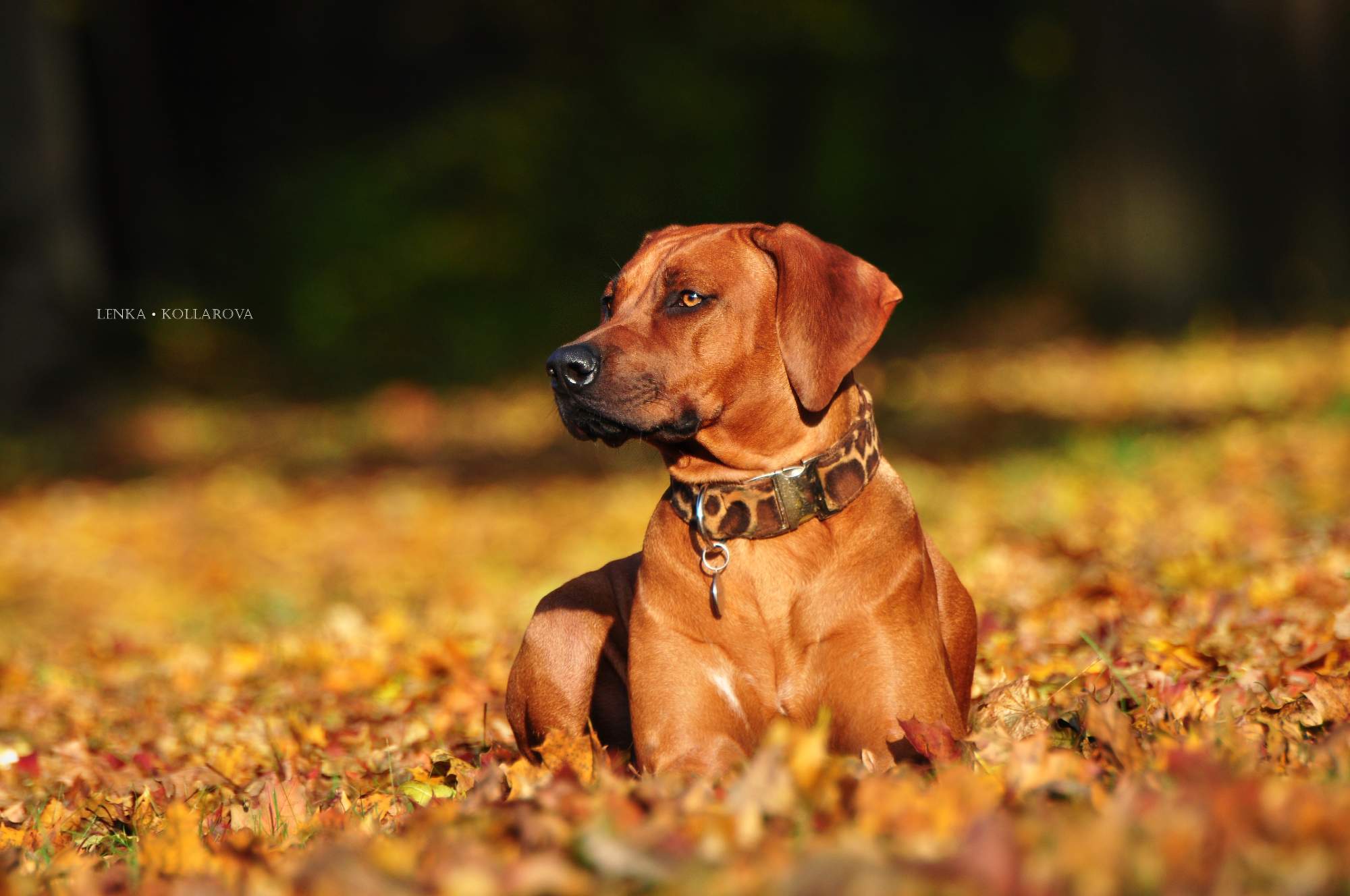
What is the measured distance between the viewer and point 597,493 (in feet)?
39.6

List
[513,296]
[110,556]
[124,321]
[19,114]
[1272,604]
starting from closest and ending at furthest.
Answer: [1272,604], [110,556], [19,114], [124,321], [513,296]

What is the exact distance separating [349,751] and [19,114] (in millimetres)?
13682

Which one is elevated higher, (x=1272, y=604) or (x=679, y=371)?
(x=679, y=371)

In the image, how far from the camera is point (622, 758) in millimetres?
4102

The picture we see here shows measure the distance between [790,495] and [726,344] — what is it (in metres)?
0.43

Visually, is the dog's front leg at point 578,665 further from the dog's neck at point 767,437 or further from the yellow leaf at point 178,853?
the yellow leaf at point 178,853

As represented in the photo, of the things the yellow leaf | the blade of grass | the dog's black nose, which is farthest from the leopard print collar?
the yellow leaf

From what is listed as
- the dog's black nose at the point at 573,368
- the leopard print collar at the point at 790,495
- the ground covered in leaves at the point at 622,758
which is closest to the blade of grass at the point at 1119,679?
the ground covered in leaves at the point at 622,758

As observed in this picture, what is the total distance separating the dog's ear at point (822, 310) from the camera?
3738 mm

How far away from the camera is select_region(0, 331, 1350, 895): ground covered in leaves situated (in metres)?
2.47

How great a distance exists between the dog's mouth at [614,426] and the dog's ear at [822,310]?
0.93ft

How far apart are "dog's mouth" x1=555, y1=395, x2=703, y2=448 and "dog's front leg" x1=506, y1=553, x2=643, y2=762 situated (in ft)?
1.82

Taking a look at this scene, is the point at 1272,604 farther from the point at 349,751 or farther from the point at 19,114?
the point at 19,114

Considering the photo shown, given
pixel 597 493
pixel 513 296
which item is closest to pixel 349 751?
pixel 597 493
